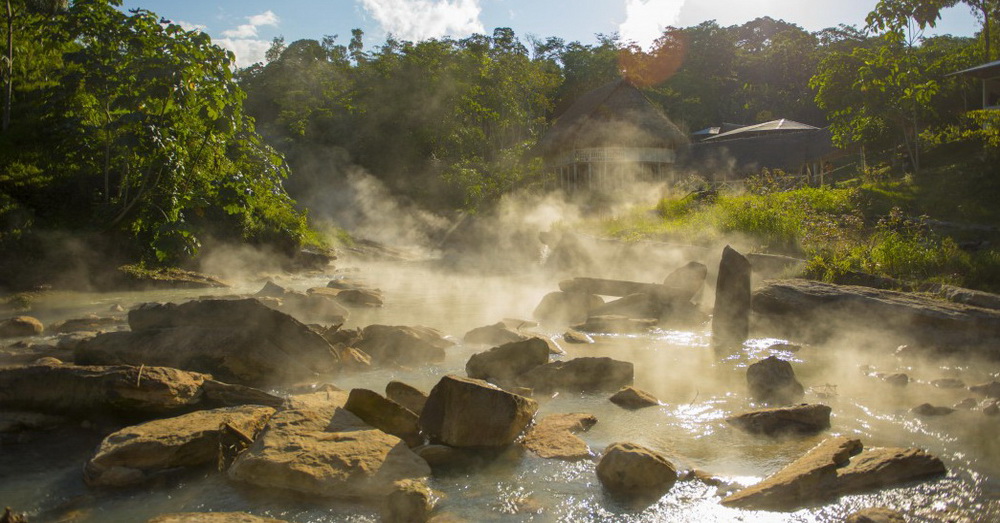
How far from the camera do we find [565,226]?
17859 mm

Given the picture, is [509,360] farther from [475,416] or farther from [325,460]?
[325,460]

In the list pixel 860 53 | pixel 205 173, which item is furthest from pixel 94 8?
pixel 860 53

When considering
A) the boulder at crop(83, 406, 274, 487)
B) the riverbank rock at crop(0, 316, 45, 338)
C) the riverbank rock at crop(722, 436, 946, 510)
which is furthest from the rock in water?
the riverbank rock at crop(0, 316, 45, 338)

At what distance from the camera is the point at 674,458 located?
4273 millimetres

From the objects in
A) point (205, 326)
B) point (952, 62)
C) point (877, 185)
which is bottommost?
point (205, 326)

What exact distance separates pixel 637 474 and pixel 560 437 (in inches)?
32.4

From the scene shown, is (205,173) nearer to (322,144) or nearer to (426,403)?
(426,403)

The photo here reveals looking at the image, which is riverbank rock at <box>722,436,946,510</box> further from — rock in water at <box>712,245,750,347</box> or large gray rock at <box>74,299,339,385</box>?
rock in water at <box>712,245,750,347</box>

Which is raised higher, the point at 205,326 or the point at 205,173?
the point at 205,173

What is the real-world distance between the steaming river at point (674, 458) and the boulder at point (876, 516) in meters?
0.12

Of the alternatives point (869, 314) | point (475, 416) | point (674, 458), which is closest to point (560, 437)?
point (475, 416)

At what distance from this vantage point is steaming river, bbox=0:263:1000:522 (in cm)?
360

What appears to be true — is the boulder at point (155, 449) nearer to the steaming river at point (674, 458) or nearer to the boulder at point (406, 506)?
the steaming river at point (674, 458)

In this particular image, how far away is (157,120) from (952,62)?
1794 cm
